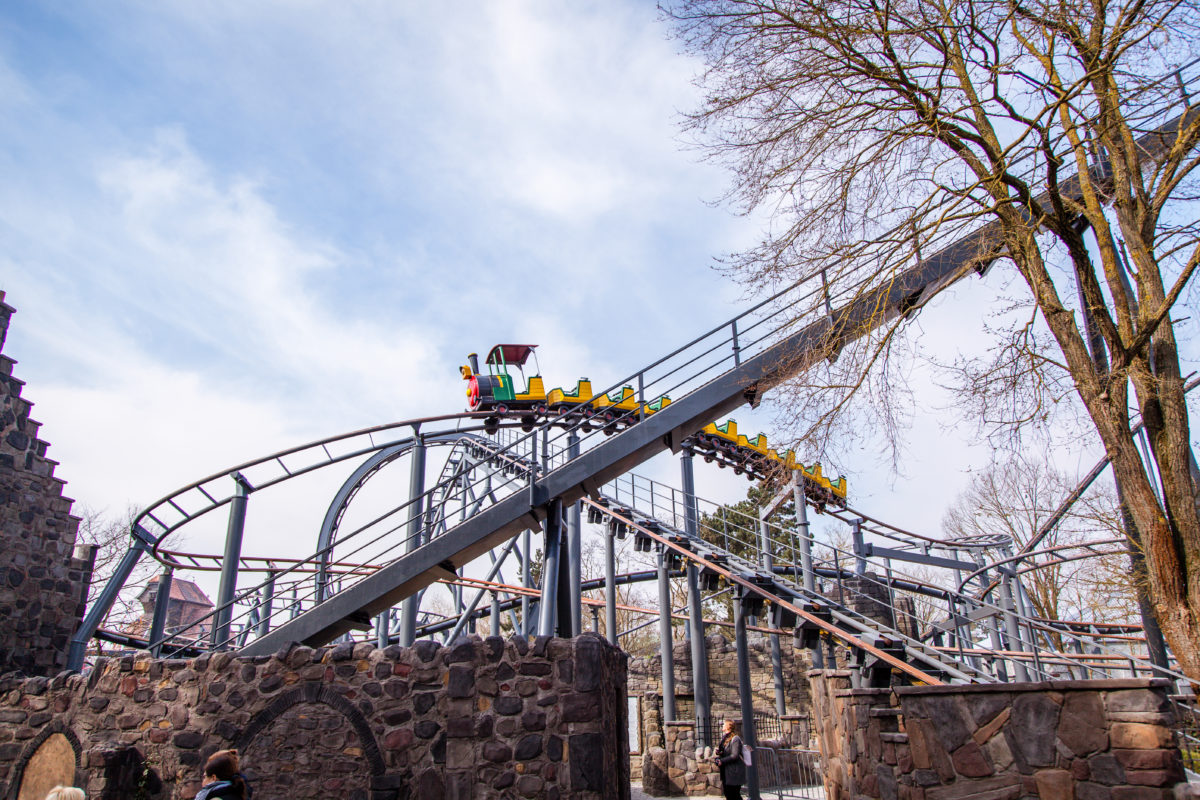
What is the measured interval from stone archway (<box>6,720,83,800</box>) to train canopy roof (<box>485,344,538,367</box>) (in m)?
13.8

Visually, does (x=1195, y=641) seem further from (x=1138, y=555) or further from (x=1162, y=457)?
(x=1138, y=555)

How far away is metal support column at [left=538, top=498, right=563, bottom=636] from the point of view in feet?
29.1

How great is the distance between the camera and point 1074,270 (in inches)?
261

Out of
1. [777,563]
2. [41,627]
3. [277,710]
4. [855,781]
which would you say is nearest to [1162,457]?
[855,781]

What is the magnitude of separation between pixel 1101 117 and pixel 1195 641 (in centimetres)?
393

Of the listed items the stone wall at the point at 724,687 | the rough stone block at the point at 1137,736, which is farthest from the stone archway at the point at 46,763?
the stone wall at the point at 724,687

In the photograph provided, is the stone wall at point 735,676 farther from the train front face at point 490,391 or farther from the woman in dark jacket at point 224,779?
the woman in dark jacket at point 224,779

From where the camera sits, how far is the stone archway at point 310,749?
6.69 m

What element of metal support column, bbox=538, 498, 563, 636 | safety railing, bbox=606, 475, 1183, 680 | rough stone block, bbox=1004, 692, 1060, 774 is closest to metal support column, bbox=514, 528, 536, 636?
safety railing, bbox=606, 475, 1183, 680

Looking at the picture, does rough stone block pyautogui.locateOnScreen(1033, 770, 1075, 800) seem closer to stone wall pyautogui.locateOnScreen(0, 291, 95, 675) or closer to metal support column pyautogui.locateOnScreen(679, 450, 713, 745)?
metal support column pyautogui.locateOnScreen(679, 450, 713, 745)

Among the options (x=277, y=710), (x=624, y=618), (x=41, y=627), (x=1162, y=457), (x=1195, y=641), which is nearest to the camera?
(x=1195, y=641)

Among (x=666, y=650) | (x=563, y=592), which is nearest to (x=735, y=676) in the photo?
(x=666, y=650)

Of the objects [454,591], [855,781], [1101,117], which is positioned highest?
[1101,117]

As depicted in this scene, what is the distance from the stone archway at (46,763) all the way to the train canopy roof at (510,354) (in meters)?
13.8
